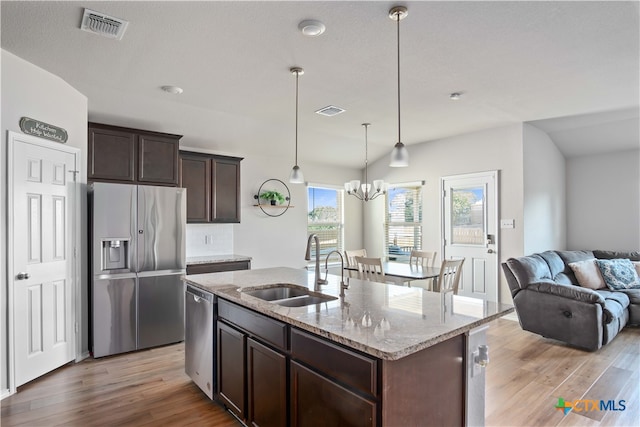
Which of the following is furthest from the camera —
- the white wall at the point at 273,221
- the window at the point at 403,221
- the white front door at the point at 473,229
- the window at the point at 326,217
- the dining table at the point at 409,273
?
the window at the point at 326,217

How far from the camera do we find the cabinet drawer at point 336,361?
1457 mm

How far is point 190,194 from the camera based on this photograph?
469cm

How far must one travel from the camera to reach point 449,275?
3.91 meters

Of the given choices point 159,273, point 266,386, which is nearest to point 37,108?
point 159,273

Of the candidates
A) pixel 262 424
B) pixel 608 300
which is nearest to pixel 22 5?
pixel 262 424

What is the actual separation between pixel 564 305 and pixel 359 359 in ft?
11.3

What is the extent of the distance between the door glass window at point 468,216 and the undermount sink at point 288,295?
3.67 m

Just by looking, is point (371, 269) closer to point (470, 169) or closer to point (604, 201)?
point (470, 169)

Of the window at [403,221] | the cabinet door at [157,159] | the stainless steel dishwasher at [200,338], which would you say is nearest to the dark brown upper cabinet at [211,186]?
the cabinet door at [157,159]

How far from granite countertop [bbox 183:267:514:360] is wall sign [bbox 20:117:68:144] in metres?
1.97

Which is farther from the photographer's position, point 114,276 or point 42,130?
point 114,276

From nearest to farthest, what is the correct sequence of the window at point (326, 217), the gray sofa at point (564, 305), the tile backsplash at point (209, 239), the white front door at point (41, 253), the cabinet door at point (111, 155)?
1. the white front door at point (41, 253)
2. the gray sofa at point (564, 305)
3. the cabinet door at point (111, 155)
4. the tile backsplash at point (209, 239)
5. the window at point (326, 217)

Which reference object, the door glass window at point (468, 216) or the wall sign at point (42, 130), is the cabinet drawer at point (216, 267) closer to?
the wall sign at point (42, 130)

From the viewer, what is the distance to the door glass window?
5.32m
